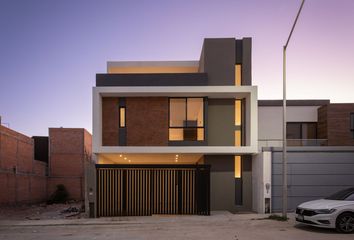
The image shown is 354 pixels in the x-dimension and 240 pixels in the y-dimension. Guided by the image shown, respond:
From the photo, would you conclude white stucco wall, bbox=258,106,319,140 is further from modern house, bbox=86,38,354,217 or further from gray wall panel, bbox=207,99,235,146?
gray wall panel, bbox=207,99,235,146

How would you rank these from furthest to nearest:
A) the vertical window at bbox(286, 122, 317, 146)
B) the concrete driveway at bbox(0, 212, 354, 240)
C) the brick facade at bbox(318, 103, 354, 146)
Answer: the vertical window at bbox(286, 122, 317, 146), the brick facade at bbox(318, 103, 354, 146), the concrete driveway at bbox(0, 212, 354, 240)

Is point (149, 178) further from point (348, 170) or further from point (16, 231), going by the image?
point (348, 170)

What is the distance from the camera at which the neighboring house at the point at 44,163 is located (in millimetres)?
28594

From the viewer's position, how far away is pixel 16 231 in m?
A: 13.6

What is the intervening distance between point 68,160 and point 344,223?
32.0m

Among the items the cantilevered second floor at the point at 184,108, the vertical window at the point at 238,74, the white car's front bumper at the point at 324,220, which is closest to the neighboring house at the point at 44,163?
A: the cantilevered second floor at the point at 184,108

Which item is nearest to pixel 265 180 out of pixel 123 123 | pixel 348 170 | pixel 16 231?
pixel 348 170

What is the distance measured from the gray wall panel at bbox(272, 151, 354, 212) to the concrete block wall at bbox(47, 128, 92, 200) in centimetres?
2574

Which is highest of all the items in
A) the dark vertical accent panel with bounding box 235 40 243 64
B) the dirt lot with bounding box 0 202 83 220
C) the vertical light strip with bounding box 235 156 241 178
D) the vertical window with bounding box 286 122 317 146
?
the dark vertical accent panel with bounding box 235 40 243 64

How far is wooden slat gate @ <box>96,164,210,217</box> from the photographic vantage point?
1697cm

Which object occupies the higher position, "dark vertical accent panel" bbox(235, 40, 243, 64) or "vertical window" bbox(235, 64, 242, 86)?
"dark vertical accent panel" bbox(235, 40, 243, 64)

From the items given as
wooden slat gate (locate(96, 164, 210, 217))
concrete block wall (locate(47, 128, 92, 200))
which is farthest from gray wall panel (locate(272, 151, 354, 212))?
concrete block wall (locate(47, 128, 92, 200))

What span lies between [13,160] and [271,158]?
21.7 m

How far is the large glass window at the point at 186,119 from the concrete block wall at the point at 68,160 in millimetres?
21779
